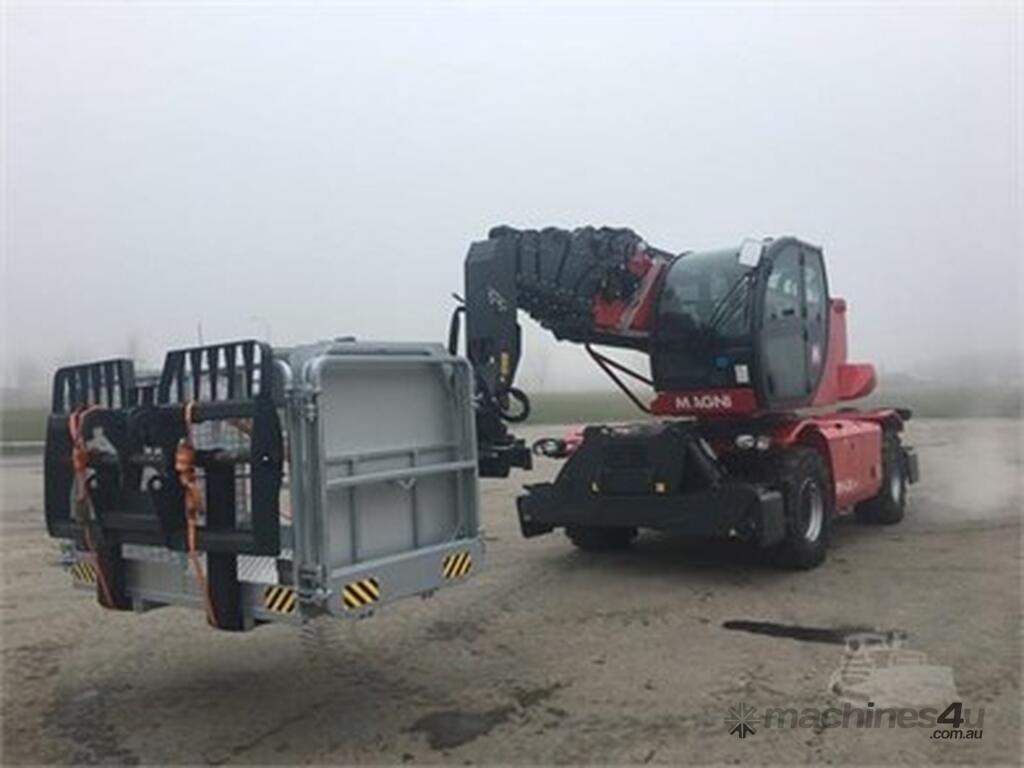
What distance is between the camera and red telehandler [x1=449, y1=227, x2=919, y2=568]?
893 centimetres

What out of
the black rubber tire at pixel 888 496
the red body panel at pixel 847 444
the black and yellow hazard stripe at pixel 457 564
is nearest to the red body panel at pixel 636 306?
the red body panel at pixel 847 444

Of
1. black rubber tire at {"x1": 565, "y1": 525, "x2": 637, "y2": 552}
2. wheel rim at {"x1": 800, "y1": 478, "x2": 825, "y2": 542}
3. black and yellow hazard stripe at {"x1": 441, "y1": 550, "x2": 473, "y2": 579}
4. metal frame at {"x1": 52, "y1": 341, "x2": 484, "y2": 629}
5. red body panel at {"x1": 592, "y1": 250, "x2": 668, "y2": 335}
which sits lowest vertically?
black rubber tire at {"x1": 565, "y1": 525, "x2": 637, "y2": 552}

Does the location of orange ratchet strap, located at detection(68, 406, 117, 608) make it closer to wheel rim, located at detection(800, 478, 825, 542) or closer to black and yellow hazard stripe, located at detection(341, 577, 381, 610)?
black and yellow hazard stripe, located at detection(341, 577, 381, 610)

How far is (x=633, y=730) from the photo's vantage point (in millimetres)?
5430

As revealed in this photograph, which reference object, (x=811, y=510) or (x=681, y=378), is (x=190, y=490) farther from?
(x=811, y=510)

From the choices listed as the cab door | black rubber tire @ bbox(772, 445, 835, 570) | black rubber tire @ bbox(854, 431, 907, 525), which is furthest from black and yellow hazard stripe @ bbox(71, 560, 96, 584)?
black rubber tire @ bbox(854, 431, 907, 525)

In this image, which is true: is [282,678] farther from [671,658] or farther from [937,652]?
[937,652]

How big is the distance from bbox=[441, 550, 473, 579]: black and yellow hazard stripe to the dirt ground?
75 centimetres

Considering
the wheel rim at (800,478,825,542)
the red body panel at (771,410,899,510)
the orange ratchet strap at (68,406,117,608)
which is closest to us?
the orange ratchet strap at (68,406,117,608)

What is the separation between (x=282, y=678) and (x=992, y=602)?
536 centimetres


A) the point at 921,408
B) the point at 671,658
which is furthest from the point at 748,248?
the point at 921,408

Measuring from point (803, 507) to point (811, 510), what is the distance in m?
0.25

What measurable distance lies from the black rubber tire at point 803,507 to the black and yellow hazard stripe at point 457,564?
4047 mm

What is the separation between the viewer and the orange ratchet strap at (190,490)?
5.24 m
